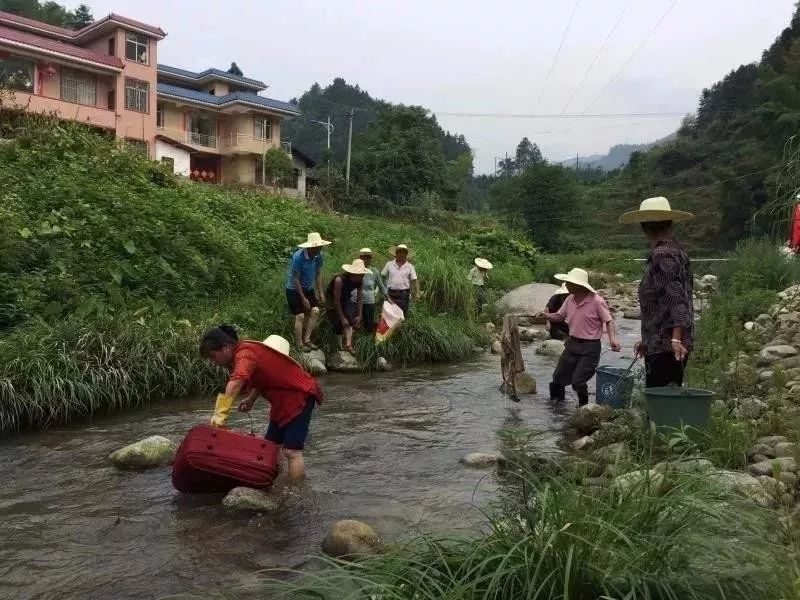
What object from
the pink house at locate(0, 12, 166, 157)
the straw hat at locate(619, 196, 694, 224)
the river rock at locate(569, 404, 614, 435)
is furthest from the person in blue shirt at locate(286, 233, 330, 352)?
the pink house at locate(0, 12, 166, 157)

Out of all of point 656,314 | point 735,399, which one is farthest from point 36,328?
→ point 735,399

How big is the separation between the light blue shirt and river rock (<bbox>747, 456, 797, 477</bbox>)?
6609mm

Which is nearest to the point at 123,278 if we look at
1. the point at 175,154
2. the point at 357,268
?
the point at 357,268

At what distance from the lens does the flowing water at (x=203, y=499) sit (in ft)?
12.4

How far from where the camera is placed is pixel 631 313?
1845 centimetres

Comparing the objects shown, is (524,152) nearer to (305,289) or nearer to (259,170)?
(259,170)

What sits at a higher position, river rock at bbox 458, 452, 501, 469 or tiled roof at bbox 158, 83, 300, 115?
tiled roof at bbox 158, 83, 300, 115

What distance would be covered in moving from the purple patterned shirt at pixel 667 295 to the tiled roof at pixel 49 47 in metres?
28.9

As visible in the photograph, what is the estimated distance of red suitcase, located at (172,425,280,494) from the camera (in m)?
4.65

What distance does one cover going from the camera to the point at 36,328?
746 centimetres

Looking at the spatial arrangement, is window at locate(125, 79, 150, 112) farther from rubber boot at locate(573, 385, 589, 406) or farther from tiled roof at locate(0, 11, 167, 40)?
rubber boot at locate(573, 385, 589, 406)

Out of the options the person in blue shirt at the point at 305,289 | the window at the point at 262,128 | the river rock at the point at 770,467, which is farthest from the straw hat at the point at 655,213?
the window at the point at 262,128

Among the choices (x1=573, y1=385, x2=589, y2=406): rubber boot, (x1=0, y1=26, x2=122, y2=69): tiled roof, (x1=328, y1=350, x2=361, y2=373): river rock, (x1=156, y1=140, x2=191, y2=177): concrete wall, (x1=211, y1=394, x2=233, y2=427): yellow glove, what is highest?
(x1=0, y1=26, x2=122, y2=69): tiled roof

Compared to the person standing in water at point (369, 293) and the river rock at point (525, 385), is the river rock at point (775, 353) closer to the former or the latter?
the river rock at point (525, 385)
